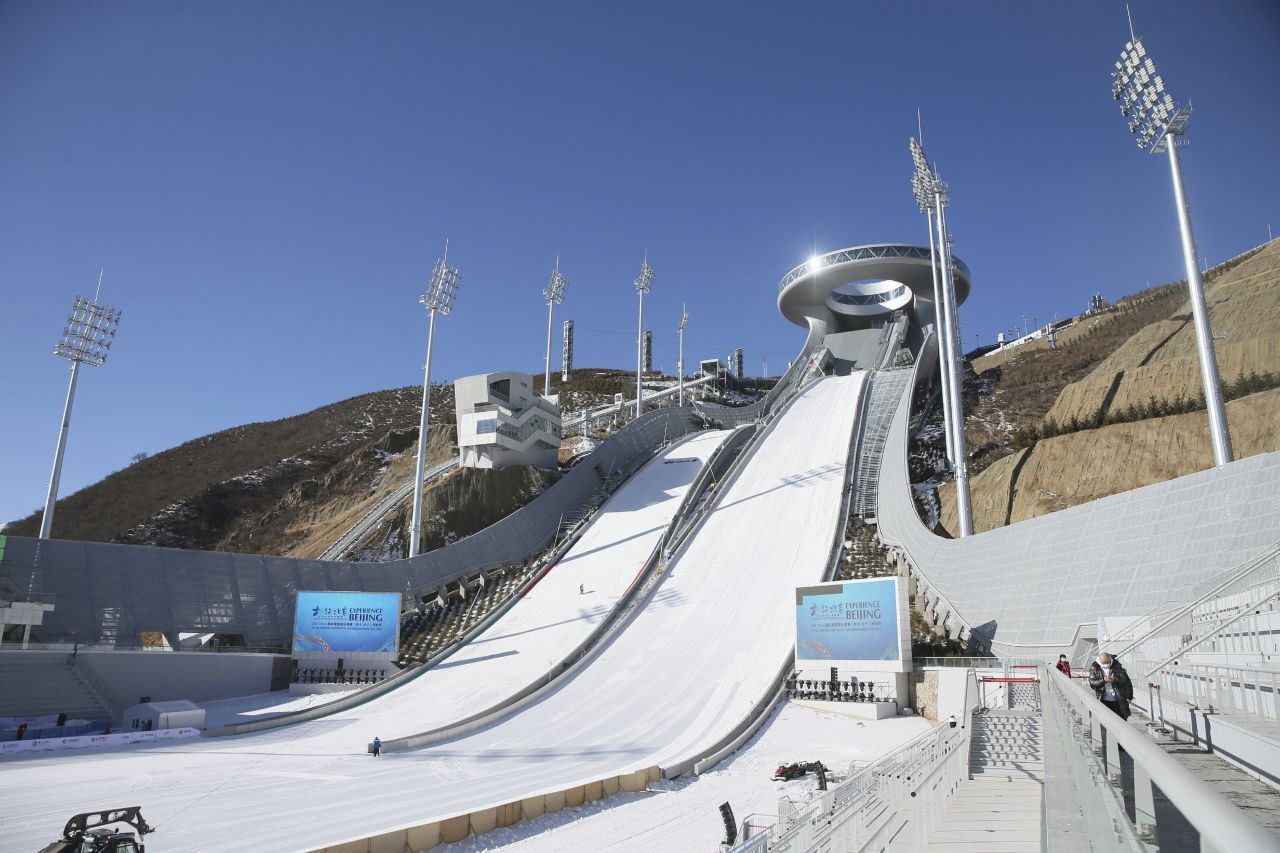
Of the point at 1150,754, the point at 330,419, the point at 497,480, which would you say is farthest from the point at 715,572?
the point at 330,419

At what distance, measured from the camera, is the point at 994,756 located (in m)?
12.5

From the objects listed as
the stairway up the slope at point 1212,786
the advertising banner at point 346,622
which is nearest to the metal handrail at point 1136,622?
the stairway up the slope at point 1212,786

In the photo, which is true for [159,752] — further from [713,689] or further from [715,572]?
[715,572]

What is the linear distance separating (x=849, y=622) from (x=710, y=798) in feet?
30.7

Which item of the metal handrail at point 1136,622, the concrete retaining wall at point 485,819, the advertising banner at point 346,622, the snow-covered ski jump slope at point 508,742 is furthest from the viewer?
the advertising banner at point 346,622

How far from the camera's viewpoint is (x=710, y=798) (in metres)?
14.7

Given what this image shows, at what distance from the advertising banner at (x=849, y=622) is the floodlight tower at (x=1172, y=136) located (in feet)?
27.5

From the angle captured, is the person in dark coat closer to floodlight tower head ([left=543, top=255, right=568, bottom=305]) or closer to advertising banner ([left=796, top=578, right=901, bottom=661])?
advertising banner ([left=796, top=578, right=901, bottom=661])

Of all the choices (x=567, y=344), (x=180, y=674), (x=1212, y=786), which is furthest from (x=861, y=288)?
(x=1212, y=786)

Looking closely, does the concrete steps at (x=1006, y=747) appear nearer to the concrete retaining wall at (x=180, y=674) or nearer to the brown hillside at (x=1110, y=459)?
the brown hillside at (x=1110, y=459)

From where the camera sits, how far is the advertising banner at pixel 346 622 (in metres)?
27.6

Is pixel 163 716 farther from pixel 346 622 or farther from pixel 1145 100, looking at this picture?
pixel 1145 100

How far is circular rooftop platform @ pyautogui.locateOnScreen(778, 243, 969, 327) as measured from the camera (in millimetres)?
65438

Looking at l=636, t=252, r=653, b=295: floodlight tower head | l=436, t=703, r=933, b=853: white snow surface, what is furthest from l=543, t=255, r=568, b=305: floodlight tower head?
l=436, t=703, r=933, b=853: white snow surface
